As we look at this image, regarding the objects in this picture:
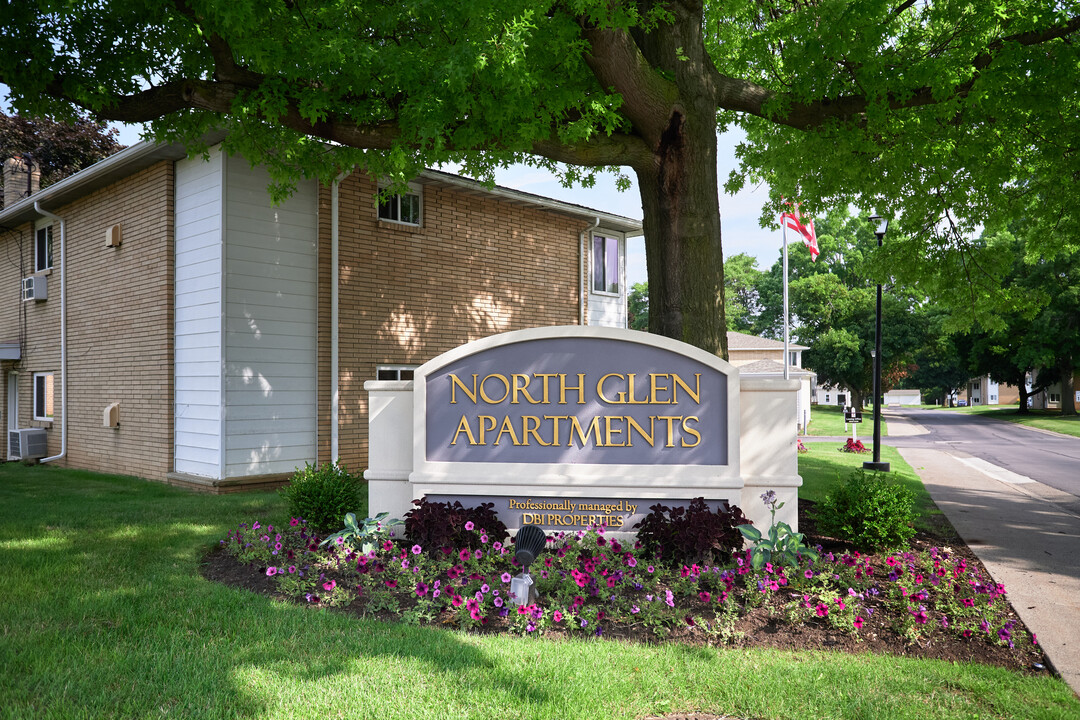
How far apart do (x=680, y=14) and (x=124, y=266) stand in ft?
36.0

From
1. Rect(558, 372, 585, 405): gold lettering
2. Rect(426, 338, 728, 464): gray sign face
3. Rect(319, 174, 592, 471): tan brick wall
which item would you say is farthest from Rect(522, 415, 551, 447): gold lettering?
Rect(319, 174, 592, 471): tan brick wall

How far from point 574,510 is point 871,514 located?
2.66 m

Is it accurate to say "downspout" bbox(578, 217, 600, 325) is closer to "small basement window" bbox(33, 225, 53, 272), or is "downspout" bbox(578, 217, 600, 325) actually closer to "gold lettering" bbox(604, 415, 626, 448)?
"gold lettering" bbox(604, 415, 626, 448)

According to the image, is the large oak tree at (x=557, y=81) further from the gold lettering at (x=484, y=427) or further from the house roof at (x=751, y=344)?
the house roof at (x=751, y=344)

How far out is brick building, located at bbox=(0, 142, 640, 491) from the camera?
11.6 meters

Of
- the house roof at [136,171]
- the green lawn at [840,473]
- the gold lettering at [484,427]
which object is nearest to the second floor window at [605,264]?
the house roof at [136,171]

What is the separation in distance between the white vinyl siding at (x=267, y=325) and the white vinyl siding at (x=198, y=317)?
7.9 inches

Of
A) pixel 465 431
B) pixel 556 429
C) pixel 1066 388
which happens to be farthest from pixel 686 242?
pixel 1066 388

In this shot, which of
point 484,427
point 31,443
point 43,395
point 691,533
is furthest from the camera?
point 43,395

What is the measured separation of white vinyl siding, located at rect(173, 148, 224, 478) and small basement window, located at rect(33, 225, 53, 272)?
21.9ft

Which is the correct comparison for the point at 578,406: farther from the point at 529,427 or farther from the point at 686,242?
the point at 686,242

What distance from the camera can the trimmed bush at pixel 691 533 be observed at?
5.61 m

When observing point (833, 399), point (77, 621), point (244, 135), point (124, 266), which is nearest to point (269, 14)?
point (244, 135)

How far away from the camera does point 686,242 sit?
7801 millimetres
